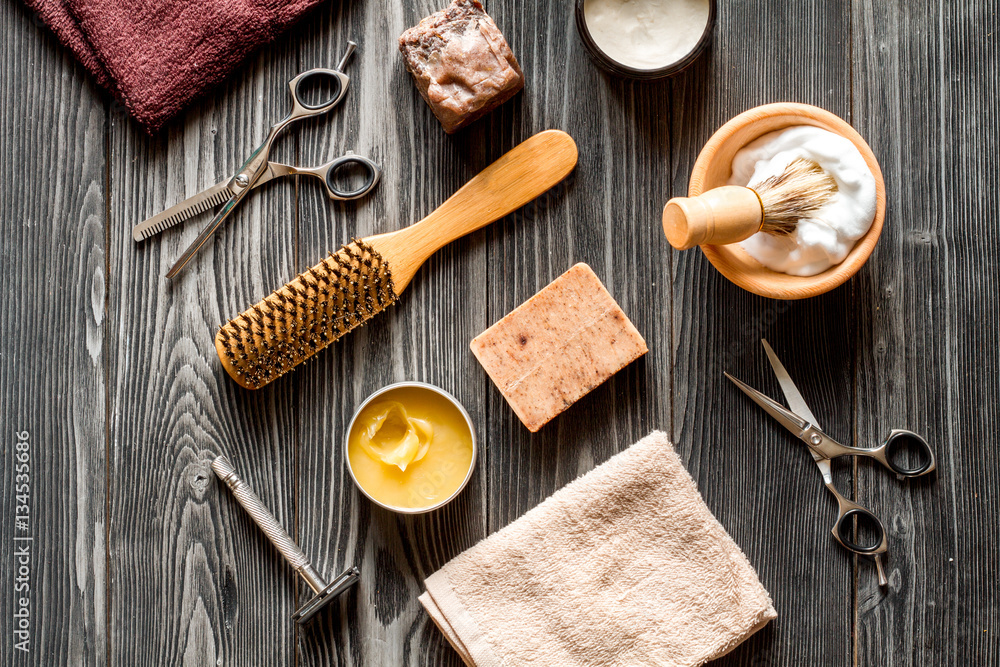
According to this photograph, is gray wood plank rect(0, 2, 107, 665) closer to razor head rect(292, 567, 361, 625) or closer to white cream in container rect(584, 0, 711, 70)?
razor head rect(292, 567, 361, 625)

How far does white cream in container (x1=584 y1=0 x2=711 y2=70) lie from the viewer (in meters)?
0.76

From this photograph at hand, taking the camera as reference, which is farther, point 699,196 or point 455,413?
point 455,413

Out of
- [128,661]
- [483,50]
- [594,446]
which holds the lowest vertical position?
[128,661]

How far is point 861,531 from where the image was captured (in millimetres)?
823

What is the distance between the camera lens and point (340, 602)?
2.70ft

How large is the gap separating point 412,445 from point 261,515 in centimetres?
19

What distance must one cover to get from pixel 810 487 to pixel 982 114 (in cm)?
48

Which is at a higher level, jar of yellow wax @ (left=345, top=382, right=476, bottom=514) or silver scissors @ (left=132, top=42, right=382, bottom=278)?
silver scissors @ (left=132, top=42, right=382, bottom=278)

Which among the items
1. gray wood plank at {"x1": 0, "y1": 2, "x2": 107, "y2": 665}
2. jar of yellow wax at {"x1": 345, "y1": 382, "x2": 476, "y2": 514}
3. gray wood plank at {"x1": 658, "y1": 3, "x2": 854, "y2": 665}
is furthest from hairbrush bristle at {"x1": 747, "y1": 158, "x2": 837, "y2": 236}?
gray wood plank at {"x1": 0, "y1": 2, "x2": 107, "y2": 665}

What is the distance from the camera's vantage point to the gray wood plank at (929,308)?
0.82 meters

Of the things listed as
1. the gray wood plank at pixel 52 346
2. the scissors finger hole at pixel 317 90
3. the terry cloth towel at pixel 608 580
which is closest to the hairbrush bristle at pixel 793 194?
the terry cloth towel at pixel 608 580

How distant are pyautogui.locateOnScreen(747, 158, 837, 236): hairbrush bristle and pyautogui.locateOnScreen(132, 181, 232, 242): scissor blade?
1.91ft

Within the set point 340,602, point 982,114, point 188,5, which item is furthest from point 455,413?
point 982,114

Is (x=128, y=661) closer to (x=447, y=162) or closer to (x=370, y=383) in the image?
(x=370, y=383)
